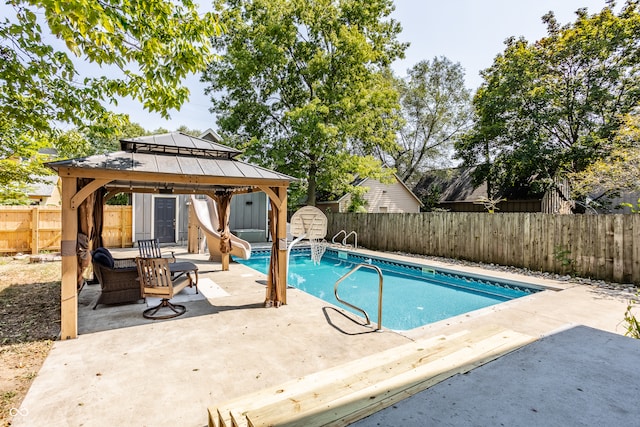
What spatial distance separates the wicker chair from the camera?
18.9 feet

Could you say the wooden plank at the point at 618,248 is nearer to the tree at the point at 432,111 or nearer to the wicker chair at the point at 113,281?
the wicker chair at the point at 113,281

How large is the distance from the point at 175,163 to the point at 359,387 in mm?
4954

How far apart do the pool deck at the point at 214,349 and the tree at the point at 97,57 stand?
12.1 feet

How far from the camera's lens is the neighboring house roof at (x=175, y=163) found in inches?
190

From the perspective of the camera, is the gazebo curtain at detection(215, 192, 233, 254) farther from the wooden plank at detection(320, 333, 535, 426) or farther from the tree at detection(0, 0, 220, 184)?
the wooden plank at detection(320, 333, 535, 426)

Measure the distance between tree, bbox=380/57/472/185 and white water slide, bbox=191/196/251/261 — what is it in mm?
18609

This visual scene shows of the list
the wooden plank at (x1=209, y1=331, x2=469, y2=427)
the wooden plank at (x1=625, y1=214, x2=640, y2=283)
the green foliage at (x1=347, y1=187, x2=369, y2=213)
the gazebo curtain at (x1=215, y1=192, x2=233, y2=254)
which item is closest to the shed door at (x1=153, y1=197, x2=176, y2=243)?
the gazebo curtain at (x1=215, y1=192, x2=233, y2=254)

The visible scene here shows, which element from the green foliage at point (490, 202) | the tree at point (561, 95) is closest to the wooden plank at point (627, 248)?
the green foliage at point (490, 202)

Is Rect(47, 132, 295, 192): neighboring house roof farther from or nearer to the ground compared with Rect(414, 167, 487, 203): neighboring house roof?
nearer to the ground

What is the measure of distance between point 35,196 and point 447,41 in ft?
78.6

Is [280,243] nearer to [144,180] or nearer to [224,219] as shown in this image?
[144,180]

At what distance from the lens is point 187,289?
7.21 m

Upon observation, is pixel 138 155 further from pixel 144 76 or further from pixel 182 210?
pixel 182 210

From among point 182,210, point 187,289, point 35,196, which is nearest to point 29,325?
point 187,289
